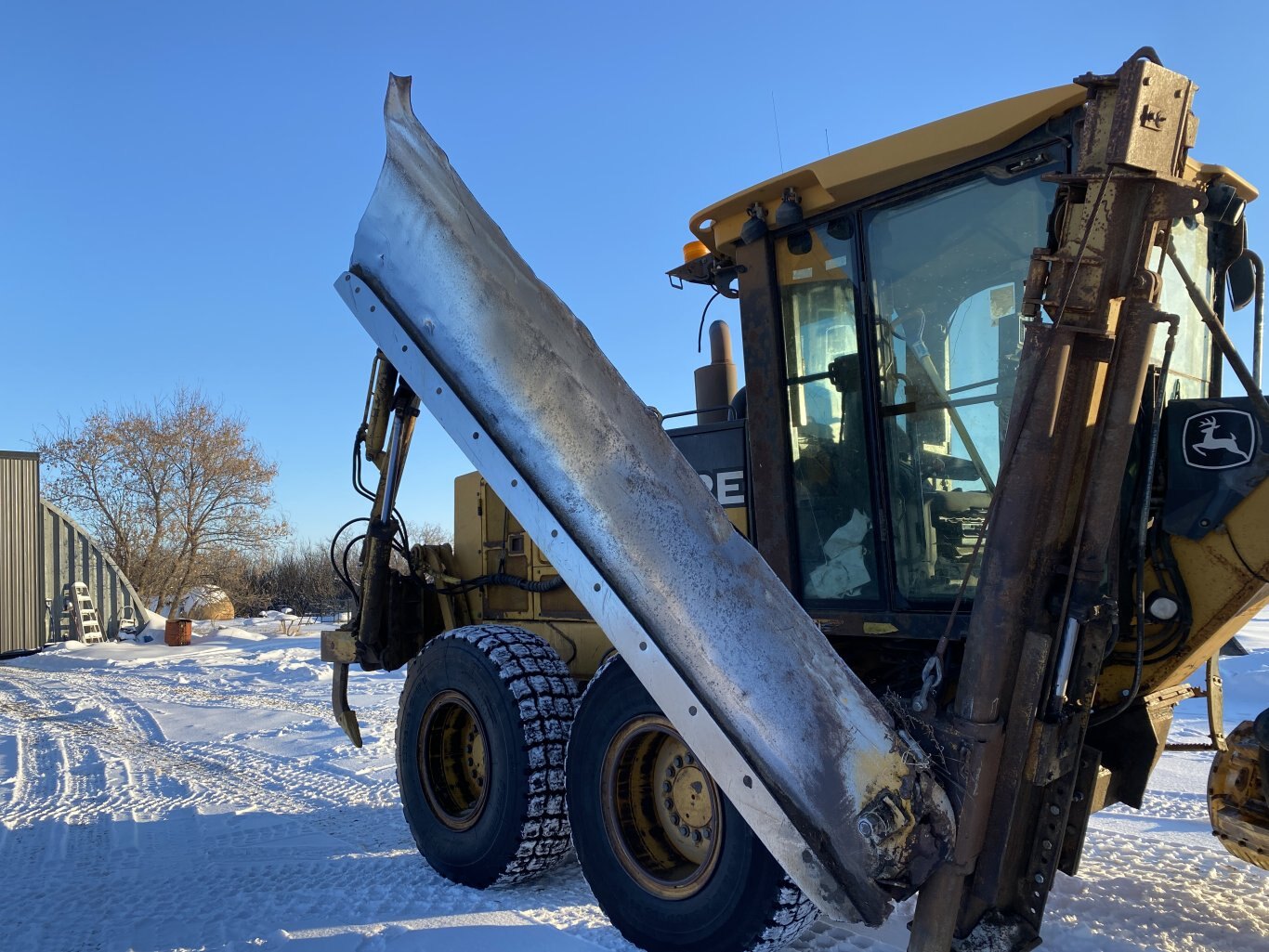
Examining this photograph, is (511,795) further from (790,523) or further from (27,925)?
(27,925)

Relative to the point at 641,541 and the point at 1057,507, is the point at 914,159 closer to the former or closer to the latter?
the point at 1057,507

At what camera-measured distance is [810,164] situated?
10.6 feet

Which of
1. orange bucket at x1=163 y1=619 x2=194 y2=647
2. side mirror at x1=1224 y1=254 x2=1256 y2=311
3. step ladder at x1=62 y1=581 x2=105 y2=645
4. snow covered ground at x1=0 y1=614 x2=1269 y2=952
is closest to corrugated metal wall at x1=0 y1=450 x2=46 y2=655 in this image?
step ladder at x1=62 y1=581 x2=105 y2=645

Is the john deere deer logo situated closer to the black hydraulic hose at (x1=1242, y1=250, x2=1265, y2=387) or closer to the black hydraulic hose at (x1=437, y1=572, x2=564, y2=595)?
the black hydraulic hose at (x1=1242, y1=250, x2=1265, y2=387)

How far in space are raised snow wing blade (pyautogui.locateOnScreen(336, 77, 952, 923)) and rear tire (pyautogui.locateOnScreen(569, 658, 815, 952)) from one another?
0.48m

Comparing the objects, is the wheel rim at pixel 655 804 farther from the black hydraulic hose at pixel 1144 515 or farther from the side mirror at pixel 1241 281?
the side mirror at pixel 1241 281

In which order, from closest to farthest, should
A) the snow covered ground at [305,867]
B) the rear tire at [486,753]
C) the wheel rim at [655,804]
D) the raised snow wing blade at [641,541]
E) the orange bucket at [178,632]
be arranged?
the raised snow wing blade at [641,541]
the wheel rim at [655,804]
the snow covered ground at [305,867]
the rear tire at [486,753]
the orange bucket at [178,632]

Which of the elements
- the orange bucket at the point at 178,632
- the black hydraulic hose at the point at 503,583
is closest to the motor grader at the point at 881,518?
the black hydraulic hose at the point at 503,583

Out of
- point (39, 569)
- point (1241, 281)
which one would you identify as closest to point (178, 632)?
point (39, 569)

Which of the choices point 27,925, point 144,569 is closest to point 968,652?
point 27,925

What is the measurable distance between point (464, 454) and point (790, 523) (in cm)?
126

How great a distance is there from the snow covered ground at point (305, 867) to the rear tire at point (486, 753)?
17 centimetres

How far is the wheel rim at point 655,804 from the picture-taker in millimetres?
3105

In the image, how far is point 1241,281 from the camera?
3.51 meters
